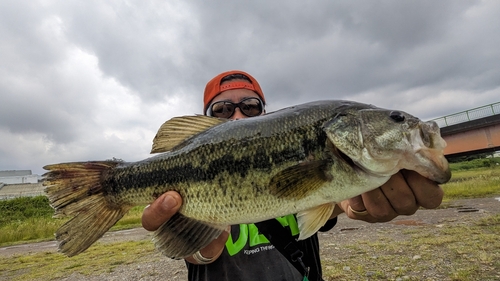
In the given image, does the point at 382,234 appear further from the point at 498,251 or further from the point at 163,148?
the point at 163,148

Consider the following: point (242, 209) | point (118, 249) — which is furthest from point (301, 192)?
point (118, 249)

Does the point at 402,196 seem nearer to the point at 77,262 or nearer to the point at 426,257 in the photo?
the point at 426,257

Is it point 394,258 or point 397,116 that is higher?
point 397,116

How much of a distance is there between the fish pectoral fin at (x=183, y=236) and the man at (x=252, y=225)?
82 mm

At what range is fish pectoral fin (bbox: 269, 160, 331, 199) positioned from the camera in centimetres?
196

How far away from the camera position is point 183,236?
2299 millimetres

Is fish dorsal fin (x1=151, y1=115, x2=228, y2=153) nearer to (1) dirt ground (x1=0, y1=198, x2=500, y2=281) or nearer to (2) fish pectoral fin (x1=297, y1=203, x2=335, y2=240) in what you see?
(2) fish pectoral fin (x1=297, y1=203, x2=335, y2=240)

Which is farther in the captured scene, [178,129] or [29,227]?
[29,227]

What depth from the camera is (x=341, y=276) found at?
5.00 metres

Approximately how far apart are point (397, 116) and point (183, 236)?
1.80m

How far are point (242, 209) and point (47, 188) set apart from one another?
1589 millimetres

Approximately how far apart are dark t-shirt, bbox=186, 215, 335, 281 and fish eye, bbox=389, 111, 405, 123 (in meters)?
1.61

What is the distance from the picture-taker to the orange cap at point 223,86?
436 centimetres

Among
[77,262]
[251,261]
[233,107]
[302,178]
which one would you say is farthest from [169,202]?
[77,262]
